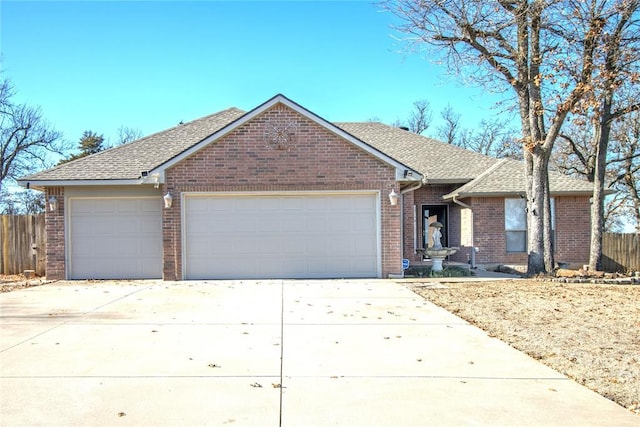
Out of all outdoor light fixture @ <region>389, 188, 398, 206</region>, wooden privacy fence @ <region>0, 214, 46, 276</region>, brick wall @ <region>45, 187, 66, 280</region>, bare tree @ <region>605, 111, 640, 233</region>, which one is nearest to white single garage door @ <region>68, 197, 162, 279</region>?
brick wall @ <region>45, 187, 66, 280</region>

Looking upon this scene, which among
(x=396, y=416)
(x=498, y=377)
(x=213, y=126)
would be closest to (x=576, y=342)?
(x=498, y=377)

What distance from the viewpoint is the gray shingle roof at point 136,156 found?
13148 millimetres

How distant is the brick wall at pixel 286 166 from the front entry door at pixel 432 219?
538cm

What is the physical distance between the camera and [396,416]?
395cm

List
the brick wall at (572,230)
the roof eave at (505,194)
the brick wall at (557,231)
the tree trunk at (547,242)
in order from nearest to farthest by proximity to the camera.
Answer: the tree trunk at (547,242)
the roof eave at (505,194)
the brick wall at (557,231)
the brick wall at (572,230)

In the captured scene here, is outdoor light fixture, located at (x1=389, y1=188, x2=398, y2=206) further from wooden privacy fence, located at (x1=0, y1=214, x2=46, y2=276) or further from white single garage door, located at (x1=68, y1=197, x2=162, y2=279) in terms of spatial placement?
wooden privacy fence, located at (x1=0, y1=214, x2=46, y2=276)

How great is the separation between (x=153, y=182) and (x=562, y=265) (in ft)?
41.5

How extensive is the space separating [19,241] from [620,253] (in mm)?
19393

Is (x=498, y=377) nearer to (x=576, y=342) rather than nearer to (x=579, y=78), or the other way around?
(x=576, y=342)

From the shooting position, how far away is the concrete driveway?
3977mm

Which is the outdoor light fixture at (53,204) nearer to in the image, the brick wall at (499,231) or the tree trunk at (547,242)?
the brick wall at (499,231)

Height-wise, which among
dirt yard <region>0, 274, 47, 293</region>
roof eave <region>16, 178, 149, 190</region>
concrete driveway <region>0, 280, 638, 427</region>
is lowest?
concrete driveway <region>0, 280, 638, 427</region>

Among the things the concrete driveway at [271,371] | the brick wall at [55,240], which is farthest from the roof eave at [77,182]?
the concrete driveway at [271,371]

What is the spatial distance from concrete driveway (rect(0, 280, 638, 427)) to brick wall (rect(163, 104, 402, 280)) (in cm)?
450
